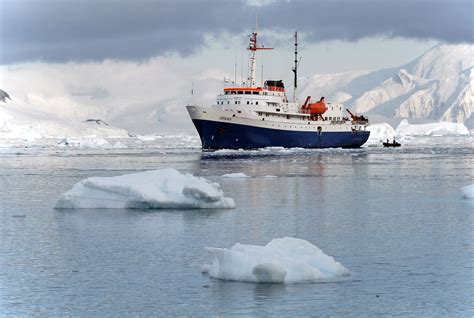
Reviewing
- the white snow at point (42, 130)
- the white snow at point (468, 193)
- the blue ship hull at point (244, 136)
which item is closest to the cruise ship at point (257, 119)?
the blue ship hull at point (244, 136)

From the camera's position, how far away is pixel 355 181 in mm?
32906

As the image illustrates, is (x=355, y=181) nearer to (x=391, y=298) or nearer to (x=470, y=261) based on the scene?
(x=470, y=261)

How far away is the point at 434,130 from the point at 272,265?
171 m

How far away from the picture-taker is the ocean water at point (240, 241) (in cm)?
1135

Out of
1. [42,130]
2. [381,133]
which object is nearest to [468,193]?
[381,133]

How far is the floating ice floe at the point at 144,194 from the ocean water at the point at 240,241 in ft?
1.49

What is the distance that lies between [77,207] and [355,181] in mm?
14102

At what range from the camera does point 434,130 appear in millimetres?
177625

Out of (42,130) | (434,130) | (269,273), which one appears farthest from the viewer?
(434,130)

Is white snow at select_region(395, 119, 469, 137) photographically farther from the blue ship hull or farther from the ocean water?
the ocean water

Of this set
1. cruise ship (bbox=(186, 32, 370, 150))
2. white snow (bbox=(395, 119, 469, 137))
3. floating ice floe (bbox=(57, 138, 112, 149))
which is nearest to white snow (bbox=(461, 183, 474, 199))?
cruise ship (bbox=(186, 32, 370, 150))

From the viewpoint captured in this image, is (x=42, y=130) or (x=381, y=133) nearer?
(x=381, y=133)

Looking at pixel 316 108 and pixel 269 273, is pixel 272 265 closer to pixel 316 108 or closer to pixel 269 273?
pixel 269 273

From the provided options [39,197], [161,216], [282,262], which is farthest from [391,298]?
[39,197]
